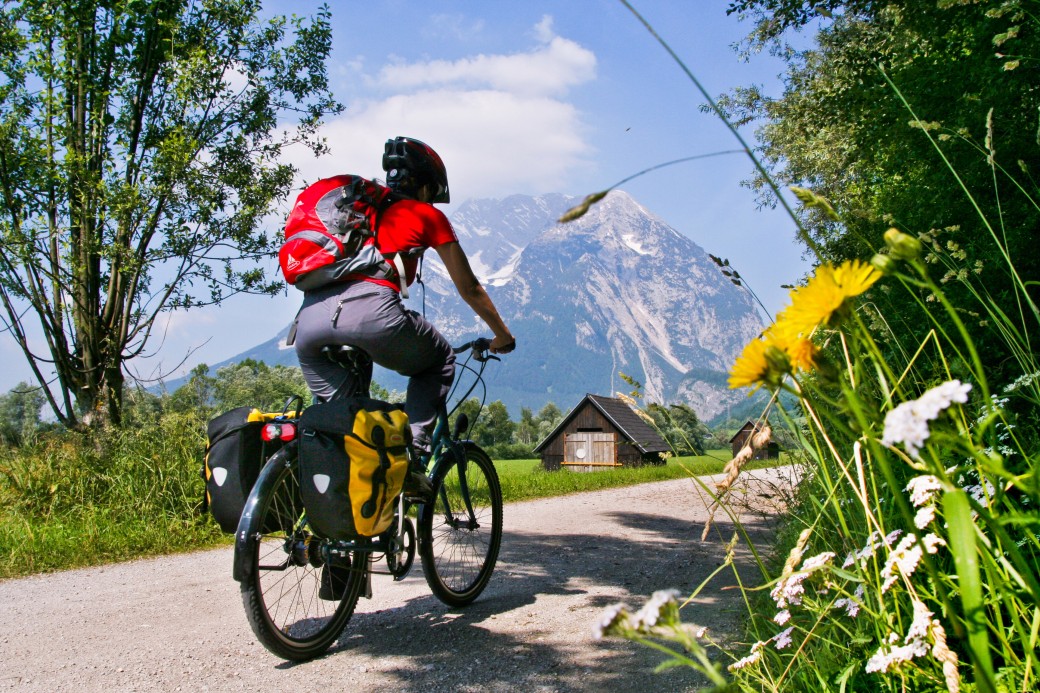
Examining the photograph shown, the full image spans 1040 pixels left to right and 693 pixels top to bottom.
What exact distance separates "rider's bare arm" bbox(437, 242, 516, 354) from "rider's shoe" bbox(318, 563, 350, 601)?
1.30 metres

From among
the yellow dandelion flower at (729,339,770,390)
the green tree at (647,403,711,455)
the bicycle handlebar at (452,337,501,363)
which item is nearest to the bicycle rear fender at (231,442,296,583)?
the bicycle handlebar at (452,337,501,363)

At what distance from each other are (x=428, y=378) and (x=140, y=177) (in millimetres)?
8623

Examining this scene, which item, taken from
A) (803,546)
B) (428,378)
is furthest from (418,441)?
(803,546)

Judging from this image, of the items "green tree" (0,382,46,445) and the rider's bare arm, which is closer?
the rider's bare arm

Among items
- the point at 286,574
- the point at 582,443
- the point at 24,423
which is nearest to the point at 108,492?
the point at 286,574

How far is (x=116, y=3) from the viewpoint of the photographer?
10.8 meters

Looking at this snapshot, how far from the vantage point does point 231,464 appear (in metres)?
3.16

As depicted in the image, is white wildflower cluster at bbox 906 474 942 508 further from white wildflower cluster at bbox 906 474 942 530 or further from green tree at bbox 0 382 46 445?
green tree at bbox 0 382 46 445

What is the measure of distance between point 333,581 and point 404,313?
121cm

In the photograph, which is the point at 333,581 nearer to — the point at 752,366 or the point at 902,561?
the point at 902,561

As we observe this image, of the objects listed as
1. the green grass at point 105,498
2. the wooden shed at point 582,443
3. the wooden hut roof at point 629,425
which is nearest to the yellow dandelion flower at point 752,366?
the green grass at point 105,498

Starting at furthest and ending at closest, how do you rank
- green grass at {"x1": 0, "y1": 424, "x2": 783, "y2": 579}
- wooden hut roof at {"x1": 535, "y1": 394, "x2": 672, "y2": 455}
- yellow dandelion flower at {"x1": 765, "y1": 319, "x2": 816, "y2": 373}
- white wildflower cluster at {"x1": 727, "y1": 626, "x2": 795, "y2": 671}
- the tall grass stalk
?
wooden hut roof at {"x1": 535, "y1": 394, "x2": 672, "y2": 455} → green grass at {"x1": 0, "y1": 424, "x2": 783, "y2": 579} → white wildflower cluster at {"x1": 727, "y1": 626, "x2": 795, "y2": 671} → yellow dandelion flower at {"x1": 765, "y1": 319, "x2": 816, "y2": 373} → the tall grass stalk

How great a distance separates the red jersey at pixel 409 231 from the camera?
3289 millimetres

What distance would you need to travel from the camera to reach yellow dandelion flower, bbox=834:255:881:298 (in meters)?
0.80
